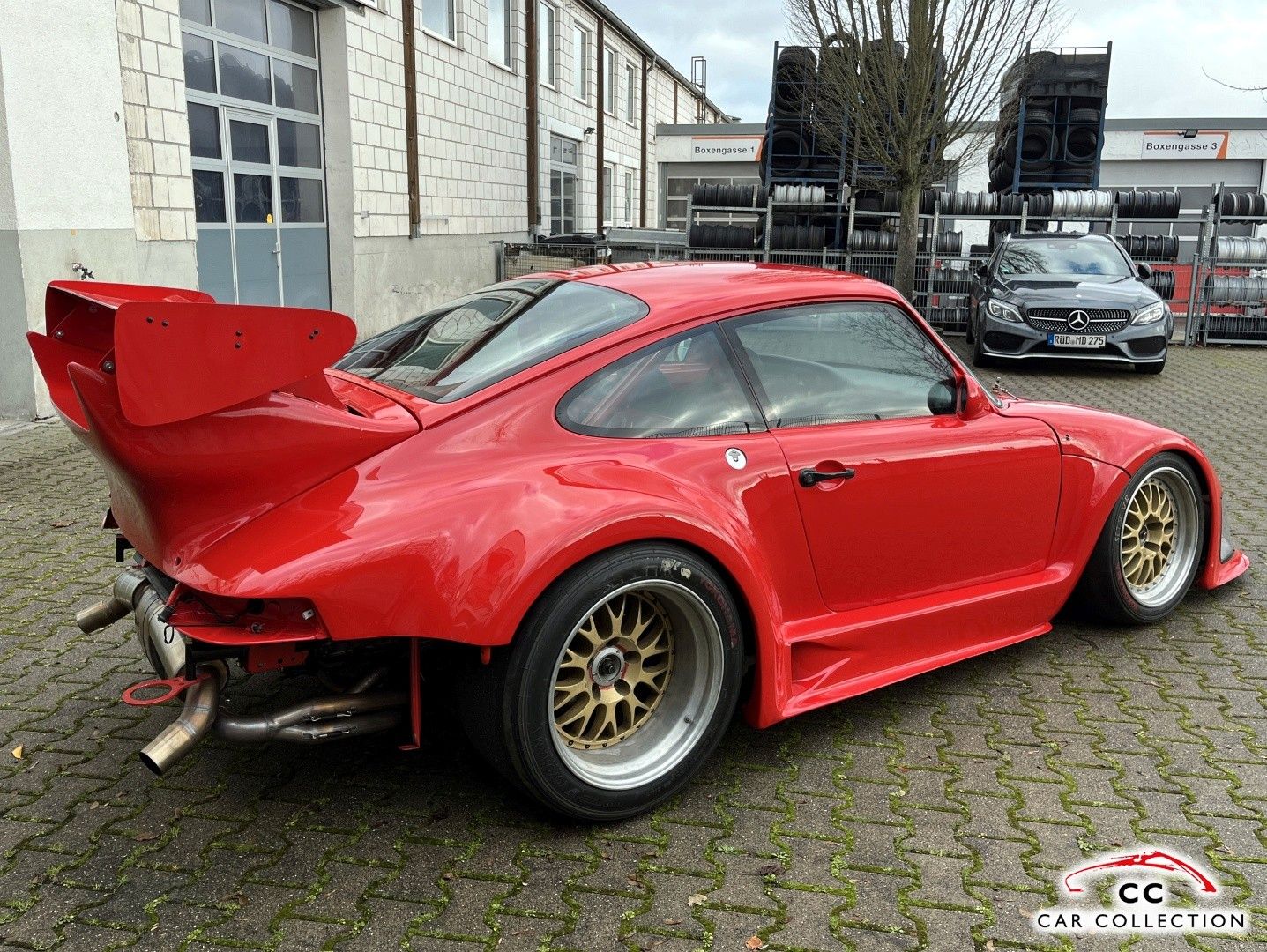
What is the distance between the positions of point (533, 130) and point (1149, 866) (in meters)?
21.2

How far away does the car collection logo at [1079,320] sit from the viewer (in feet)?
39.6

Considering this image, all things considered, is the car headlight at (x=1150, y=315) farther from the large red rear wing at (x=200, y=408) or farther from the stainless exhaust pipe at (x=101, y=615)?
the stainless exhaust pipe at (x=101, y=615)

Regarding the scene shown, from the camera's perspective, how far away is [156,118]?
970 cm

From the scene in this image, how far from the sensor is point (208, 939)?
236 cm

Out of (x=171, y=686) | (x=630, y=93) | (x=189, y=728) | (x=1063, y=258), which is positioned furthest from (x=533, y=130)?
(x=189, y=728)

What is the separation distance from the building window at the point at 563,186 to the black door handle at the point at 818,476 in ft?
72.8

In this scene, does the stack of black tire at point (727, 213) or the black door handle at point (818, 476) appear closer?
the black door handle at point (818, 476)

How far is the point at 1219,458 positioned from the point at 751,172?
91.3 ft

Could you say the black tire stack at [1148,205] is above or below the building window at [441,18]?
below

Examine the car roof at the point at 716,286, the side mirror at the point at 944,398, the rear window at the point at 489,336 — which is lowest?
the side mirror at the point at 944,398

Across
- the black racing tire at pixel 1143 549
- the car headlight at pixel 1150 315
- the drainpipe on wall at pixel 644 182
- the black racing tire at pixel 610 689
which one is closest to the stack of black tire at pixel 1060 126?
the car headlight at pixel 1150 315

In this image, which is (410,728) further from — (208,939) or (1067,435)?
(1067,435)

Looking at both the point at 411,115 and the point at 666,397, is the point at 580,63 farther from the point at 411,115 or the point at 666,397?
the point at 666,397

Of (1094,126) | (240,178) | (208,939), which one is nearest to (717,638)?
(208,939)
